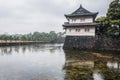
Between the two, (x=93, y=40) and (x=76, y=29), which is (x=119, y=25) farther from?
(x=76, y=29)

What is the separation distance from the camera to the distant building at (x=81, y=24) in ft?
106

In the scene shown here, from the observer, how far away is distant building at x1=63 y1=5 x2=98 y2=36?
32250mm

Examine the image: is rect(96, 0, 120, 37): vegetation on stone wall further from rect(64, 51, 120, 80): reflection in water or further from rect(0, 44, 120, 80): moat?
rect(64, 51, 120, 80): reflection in water

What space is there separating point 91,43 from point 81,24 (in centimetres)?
452

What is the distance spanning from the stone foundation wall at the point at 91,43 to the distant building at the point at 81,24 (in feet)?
3.62

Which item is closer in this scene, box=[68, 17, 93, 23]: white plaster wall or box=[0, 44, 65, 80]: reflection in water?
box=[0, 44, 65, 80]: reflection in water

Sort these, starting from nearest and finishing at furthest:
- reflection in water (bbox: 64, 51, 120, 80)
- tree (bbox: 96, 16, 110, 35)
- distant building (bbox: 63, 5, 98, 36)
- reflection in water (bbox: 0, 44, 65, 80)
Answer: reflection in water (bbox: 64, 51, 120, 80) < reflection in water (bbox: 0, 44, 65, 80) < tree (bbox: 96, 16, 110, 35) < distant building (bbox: 63, 5, 98, 36)

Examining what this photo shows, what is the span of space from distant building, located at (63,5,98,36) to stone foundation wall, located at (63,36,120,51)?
110 cm

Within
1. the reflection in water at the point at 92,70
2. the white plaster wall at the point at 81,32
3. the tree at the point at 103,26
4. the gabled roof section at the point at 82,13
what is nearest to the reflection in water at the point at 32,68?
the reflection in water at the point at 92,70

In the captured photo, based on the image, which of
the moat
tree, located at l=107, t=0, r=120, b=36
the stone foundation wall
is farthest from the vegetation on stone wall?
the moat

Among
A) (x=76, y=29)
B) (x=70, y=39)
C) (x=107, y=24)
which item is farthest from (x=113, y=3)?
(x=70, y=39)

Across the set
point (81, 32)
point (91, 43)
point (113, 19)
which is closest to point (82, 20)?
point (81, 32)

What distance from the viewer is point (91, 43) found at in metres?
30.9

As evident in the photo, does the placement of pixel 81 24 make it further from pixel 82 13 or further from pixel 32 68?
pixel 32 68
